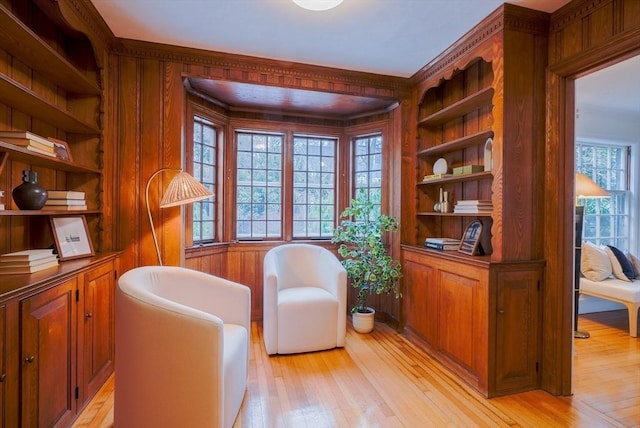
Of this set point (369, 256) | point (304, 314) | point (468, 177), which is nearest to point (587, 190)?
point (468, 177)

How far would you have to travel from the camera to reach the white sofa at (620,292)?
3.31 metres

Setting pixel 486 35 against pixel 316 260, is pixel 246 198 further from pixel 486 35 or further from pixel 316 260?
→ pixel 486 35

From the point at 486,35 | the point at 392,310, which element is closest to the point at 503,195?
the point at 486,35

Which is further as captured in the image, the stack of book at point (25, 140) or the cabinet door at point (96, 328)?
the cabinet door at point (96, 328)

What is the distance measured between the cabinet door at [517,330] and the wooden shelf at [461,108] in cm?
129

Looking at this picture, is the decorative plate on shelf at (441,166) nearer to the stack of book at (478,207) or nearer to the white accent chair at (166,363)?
the stack of book at (478,207)

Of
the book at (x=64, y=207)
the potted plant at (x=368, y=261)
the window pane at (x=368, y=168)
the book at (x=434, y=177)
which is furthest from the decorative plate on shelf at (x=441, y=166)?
Answer: the book at (x=64, y=207)

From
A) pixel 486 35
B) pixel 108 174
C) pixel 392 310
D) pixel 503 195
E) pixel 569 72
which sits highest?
pixel 486 35

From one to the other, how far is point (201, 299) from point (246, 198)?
1777mm

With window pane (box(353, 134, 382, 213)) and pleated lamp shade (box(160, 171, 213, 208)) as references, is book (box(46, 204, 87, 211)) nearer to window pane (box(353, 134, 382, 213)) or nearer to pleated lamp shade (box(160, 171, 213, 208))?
pleated lamp shade (box(160, 171, 213, 208))

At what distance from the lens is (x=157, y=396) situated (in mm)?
1590

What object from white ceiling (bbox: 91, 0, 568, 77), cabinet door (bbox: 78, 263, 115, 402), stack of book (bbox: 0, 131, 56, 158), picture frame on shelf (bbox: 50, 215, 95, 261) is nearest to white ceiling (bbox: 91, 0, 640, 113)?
white ceiling (bbox: 91, 0, 568, 77)

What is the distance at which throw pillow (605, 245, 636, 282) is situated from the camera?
11.9 feet

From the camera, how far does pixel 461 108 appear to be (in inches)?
111
